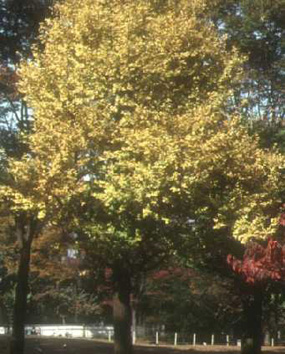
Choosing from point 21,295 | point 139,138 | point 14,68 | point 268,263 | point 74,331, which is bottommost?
point 74,331

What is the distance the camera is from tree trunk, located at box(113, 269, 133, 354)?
60.1ft

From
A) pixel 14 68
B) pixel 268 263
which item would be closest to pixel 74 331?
pixel 14 68

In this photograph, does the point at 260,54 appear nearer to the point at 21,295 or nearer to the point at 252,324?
the point at 252,324

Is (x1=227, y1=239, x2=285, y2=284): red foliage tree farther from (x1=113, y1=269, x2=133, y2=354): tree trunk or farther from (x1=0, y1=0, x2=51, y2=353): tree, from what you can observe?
(x1=0, y1=0, x2=51, y2=353): tree

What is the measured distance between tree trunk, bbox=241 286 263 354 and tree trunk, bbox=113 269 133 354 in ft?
22.3

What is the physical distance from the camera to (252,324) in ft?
82.0

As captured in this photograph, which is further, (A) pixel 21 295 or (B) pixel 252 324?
(B) pixel 252 324

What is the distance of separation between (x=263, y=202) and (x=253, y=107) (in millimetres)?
7091

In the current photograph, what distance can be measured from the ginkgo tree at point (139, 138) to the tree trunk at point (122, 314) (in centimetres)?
4

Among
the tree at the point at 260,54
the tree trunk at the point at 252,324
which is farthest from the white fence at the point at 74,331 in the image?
the tree at the point at 260,54

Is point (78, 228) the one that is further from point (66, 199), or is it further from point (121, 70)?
point (121, 70)

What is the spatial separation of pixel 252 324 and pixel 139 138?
1253 centimetres

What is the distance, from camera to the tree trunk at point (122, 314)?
18.3m

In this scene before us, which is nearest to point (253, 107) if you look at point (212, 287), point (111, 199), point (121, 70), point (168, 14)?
point (168, 14)
